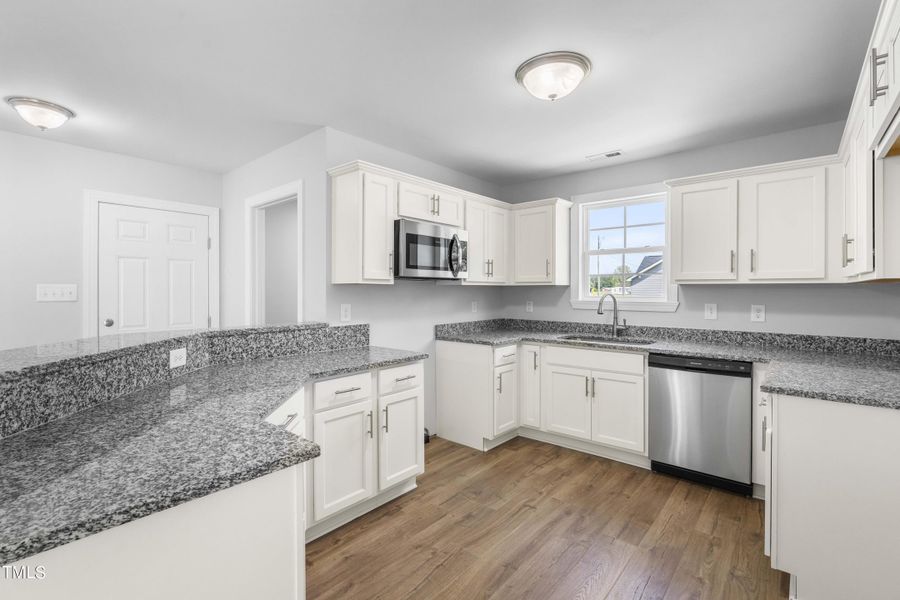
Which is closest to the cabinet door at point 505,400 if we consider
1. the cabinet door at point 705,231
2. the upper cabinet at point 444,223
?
the upper cabinet at point 444,223

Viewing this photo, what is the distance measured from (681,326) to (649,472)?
1186mm

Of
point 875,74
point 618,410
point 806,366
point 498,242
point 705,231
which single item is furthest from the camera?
point 498,242

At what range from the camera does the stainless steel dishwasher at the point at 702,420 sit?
→ 256 cm

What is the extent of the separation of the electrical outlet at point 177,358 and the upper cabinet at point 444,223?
3.52 feet

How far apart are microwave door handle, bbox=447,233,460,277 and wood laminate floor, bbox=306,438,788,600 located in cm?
150

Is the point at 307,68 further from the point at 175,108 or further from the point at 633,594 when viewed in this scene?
the point at 633,594

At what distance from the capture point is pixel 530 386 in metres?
3.52

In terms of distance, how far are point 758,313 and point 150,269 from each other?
16.3 ft

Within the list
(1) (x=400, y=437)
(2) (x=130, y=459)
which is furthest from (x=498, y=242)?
(2) (x=130, y=459)

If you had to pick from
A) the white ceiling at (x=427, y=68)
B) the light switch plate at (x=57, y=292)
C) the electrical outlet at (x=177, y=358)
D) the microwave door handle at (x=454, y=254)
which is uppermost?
the white ceiling at (x=427, y=68)

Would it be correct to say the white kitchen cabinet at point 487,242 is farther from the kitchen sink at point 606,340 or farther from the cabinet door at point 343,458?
the cabinet door at point 343,458

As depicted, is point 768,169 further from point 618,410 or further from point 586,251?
point 618,410

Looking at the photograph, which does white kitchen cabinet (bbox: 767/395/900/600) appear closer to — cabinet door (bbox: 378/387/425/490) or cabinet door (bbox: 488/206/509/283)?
cabinet door (bbox: 378/387/425/490)

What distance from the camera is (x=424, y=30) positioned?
1.82 meters
